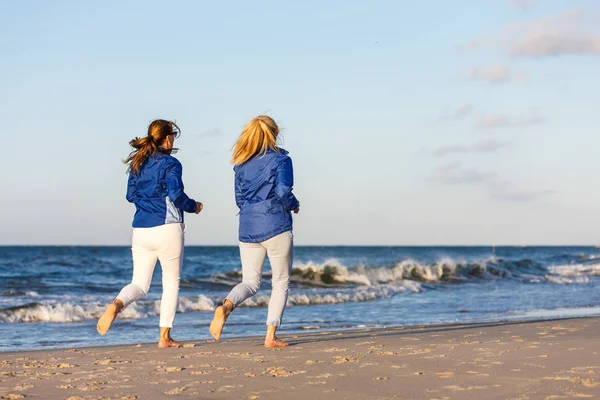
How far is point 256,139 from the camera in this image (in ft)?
20.6

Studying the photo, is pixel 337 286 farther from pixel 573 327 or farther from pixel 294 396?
pixel 294 396

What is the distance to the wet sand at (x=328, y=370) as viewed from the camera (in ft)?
14.1

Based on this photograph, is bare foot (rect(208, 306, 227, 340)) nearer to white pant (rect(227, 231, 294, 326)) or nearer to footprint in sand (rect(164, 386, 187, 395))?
white pant (rect(227, 231, 294, 326))

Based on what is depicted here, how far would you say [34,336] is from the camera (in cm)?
957

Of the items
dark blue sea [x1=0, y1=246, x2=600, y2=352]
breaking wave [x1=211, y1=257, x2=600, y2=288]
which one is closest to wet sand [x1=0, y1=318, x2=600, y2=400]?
dark blue sea [x1=0, y1=246, x2=600, y2=352]

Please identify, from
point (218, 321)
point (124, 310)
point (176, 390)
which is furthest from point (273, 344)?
point (124, 310)

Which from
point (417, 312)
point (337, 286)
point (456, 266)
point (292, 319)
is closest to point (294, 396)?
point (292, 319)

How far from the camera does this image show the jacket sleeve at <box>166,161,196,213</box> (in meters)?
6.20

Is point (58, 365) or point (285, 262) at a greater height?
point (285, 262)

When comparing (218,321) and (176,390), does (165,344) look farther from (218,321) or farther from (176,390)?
(176,390)

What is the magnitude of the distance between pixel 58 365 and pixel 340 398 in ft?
7.93

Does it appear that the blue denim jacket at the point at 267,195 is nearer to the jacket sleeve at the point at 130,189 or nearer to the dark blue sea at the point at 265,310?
the jacket sleeve at the point at 130,189

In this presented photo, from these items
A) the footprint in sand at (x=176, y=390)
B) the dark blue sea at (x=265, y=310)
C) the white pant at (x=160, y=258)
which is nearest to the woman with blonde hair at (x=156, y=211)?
the white pant at (x=160, y=258)

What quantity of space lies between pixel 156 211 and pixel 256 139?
3.21 ft
